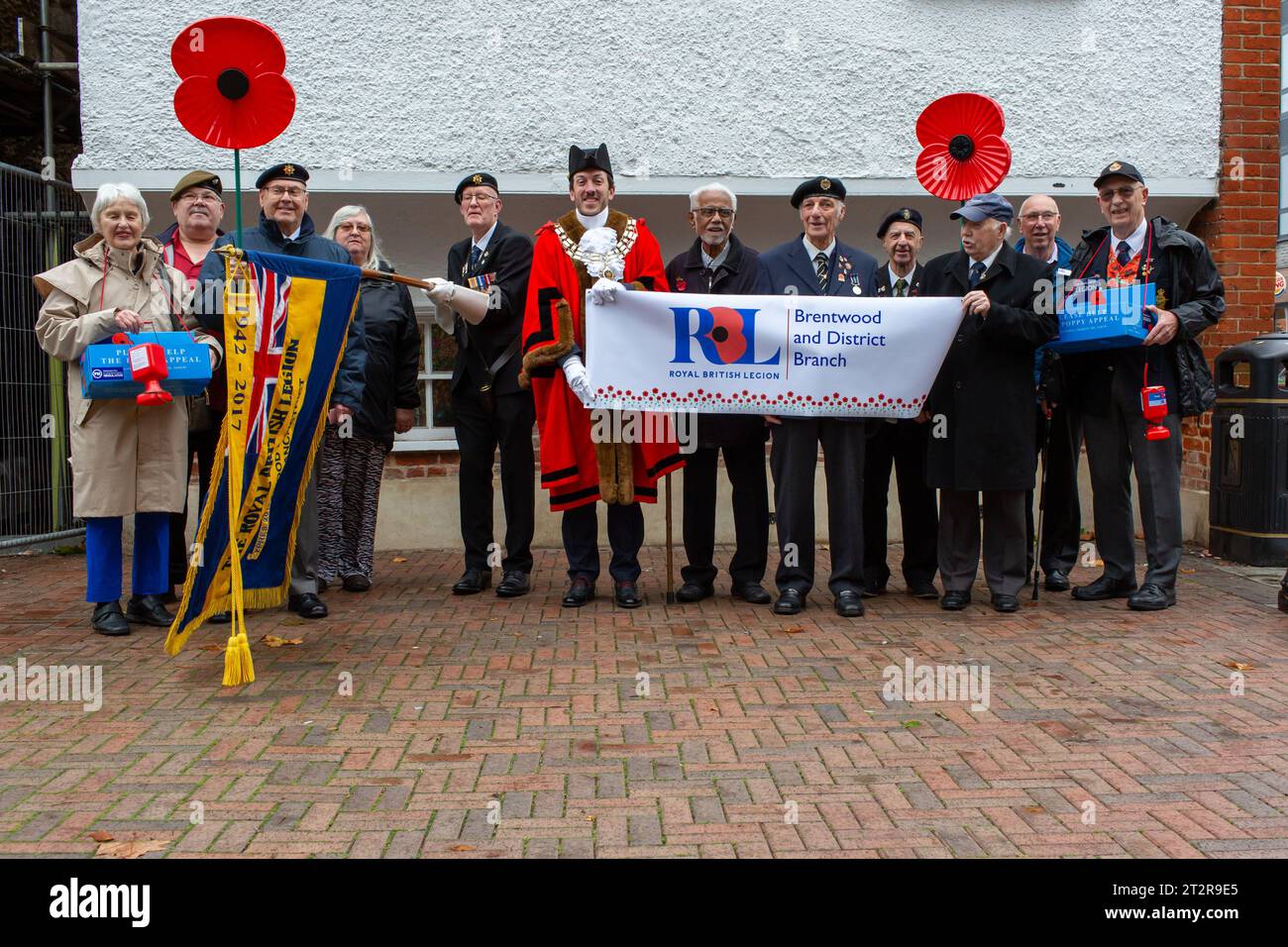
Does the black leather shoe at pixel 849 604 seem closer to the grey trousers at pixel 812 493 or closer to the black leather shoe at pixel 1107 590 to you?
the grey trousers at pixel 812 493

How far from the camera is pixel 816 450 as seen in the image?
6855 millimetres

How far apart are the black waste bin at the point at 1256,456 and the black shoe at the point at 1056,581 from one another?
75.7 inches

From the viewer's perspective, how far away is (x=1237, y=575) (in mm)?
8070

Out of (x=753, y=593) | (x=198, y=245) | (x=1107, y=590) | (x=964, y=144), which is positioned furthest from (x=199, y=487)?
(x=1107, y=590)

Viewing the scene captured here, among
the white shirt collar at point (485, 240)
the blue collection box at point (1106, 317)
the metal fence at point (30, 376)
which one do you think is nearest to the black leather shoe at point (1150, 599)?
the blue collection box at point (1106, 317)

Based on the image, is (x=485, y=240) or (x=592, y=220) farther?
(x=485, y=240)

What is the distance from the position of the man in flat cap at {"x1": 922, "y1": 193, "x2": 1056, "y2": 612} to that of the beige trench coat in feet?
13.5

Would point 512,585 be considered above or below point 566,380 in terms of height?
below

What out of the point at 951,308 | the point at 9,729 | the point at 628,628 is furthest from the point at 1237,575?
the point at 9,729

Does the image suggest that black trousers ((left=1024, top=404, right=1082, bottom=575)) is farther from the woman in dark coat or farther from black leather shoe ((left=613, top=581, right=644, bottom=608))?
the woman in dark coat

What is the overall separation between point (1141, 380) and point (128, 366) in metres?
5.58

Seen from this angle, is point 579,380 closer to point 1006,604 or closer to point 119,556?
point 119,556

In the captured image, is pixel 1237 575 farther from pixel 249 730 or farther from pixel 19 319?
pixel 19 319

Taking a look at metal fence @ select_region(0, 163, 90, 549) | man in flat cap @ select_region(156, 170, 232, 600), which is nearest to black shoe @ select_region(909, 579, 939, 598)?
man in flat cap @ select_region(156, 170, 232, 600)
